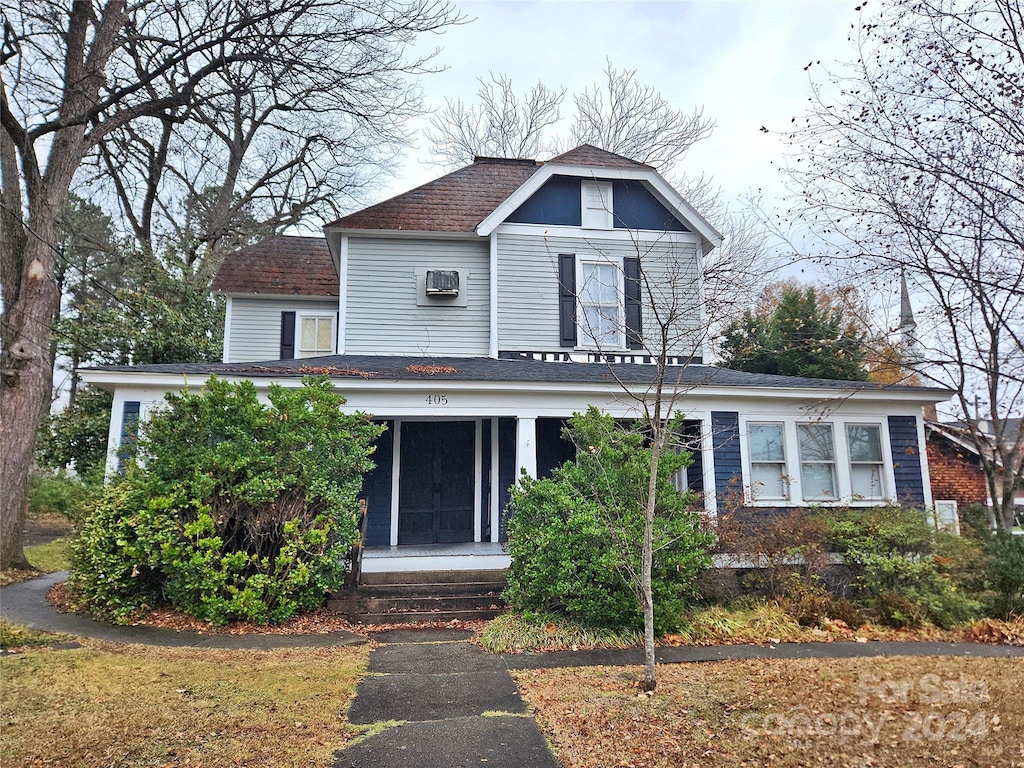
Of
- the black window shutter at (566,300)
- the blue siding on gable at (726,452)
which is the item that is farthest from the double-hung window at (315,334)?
the blue siding on gable at (726,452)

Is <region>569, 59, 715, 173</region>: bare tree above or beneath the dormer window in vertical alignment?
above

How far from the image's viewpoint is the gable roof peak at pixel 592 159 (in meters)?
12.9

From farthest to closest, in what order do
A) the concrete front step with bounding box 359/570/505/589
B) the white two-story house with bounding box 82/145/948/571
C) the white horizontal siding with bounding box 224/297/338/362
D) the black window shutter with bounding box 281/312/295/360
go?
1. the black window shutter with bounding box 281/312/295/360
2. the white horizontal siding with bounding box 224/297/338/362
3. the white two-story house with bounding box 82/145/948/571
4. the concrete front step with bounding box 359/570/505/589

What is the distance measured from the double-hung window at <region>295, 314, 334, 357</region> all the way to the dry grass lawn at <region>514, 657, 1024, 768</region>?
10.7m

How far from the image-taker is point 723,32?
993 cm

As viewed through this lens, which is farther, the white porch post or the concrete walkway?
the white porch post

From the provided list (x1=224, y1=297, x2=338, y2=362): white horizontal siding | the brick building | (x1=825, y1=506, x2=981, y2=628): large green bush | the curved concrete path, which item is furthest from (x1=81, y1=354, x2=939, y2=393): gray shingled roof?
the brick building

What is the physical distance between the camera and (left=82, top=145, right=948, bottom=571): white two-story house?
10.0m

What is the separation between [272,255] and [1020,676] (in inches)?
631

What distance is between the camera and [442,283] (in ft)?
41.2

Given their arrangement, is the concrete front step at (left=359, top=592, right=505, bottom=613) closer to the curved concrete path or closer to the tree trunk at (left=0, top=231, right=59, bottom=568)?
the curved concrete path

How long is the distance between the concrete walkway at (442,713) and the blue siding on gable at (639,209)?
9.41m

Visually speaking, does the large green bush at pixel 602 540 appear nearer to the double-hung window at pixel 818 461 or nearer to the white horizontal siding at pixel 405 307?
the double-hung window at pixel 818 461

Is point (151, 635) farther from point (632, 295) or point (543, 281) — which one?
point (632, 295)
